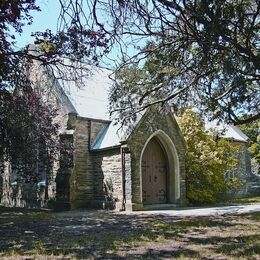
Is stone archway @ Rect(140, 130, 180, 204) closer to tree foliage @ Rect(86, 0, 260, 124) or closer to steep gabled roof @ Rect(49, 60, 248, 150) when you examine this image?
steep gabled roof @ Rect(49, 60, 248, 150)

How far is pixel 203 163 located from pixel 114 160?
197 inches

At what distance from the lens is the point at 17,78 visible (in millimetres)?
10594

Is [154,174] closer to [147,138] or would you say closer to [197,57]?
[147,138]

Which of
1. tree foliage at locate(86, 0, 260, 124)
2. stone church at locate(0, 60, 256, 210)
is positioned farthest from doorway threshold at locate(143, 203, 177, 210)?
tree foliage at locate(86, 0, 260, 124)

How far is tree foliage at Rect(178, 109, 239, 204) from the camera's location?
19594 mm

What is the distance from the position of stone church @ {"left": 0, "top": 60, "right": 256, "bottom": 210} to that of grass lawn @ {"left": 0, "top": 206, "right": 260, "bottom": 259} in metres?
6.46

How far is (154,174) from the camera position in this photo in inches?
751

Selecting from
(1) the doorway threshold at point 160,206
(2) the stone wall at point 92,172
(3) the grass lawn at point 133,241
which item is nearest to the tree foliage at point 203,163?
(1) the doorway threshold at point 160,206

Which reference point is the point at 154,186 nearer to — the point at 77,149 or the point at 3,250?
the point at 77,149

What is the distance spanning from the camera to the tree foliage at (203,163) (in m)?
19.6

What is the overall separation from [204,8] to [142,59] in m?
4.37

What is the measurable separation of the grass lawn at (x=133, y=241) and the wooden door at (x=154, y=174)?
25.4 ft

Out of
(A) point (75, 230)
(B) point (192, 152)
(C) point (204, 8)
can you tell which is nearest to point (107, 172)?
(B) point (192, 152)

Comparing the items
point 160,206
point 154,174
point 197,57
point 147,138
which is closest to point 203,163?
point 154,174
